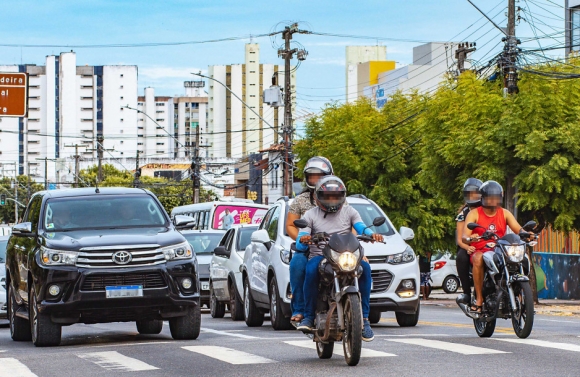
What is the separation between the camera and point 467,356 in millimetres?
10750

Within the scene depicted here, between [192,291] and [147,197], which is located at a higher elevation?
[147,197]

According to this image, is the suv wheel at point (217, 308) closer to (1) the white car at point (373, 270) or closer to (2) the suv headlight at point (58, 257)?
(1) the white car at point (373, 270)

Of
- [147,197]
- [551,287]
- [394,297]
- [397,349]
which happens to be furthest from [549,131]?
[397,349]

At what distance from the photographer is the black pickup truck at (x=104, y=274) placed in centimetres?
1348

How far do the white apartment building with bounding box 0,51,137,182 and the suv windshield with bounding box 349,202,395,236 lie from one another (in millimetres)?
165929

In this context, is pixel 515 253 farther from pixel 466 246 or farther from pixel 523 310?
pixel 466 246

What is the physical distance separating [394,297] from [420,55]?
8418 cm

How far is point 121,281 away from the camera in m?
13.5

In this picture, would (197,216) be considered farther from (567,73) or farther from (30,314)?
(30,314)

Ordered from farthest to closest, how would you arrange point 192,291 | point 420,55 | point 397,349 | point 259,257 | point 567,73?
point 420,55 → point 567,73 → point 259,257 → point 192,291 → point 397,349

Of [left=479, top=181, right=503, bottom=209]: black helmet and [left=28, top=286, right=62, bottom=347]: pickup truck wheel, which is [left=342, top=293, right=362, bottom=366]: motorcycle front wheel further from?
[left=28, top=286, right=62, bottom=347]: pickup truck wheel

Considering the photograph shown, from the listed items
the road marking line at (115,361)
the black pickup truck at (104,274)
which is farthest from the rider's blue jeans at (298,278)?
the black pickup truck at (104,274)

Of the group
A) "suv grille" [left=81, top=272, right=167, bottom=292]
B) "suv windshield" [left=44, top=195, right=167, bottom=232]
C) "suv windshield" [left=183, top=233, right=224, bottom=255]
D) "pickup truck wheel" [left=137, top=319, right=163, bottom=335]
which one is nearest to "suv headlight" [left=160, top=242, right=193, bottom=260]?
"suv grille" [left=81, top=272, right=167, bottom=292]

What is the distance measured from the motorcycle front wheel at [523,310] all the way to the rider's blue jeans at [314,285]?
97.1 inches
